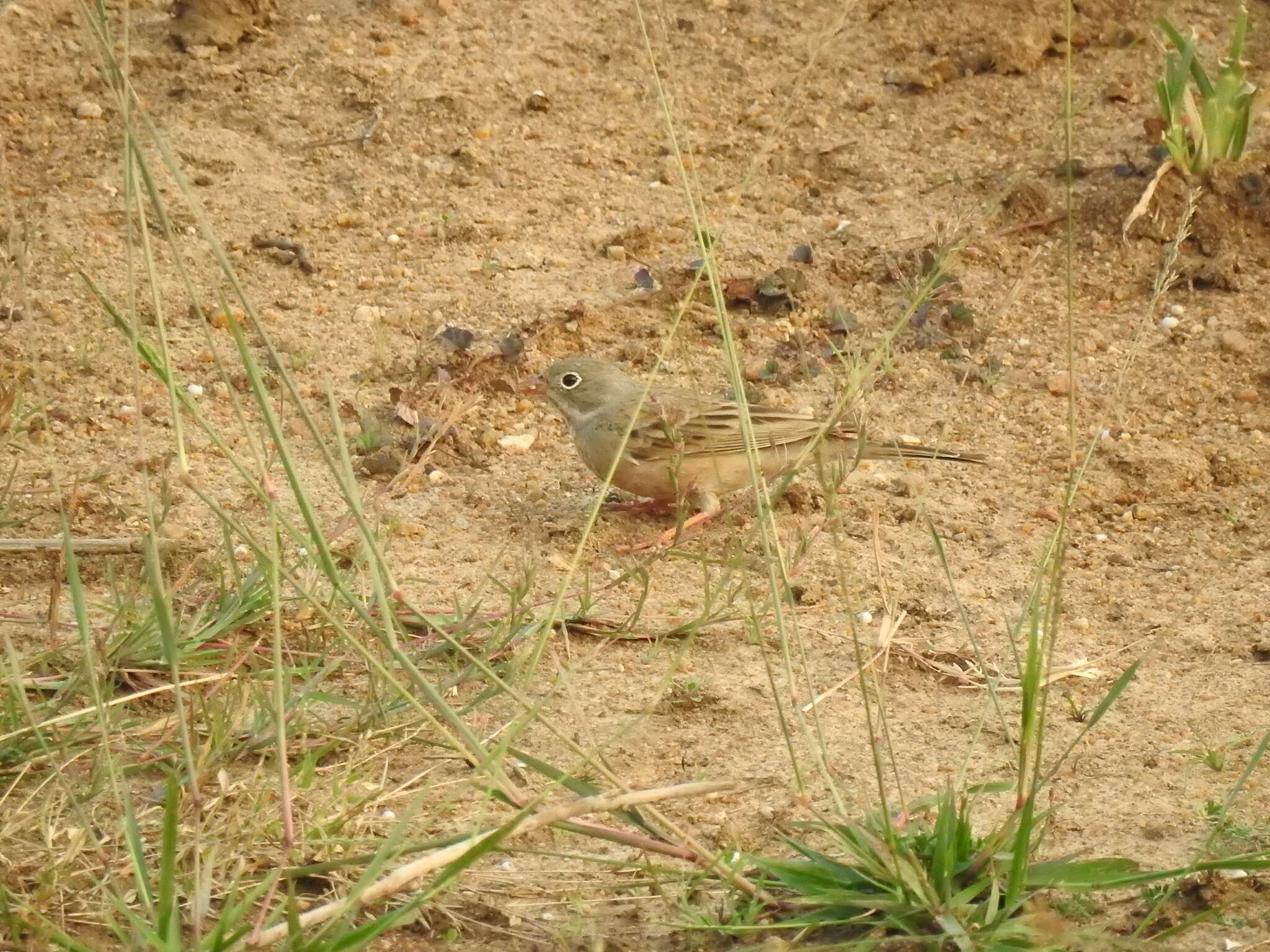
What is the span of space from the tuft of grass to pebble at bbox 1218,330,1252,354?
86cm

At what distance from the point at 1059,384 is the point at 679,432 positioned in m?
1.83

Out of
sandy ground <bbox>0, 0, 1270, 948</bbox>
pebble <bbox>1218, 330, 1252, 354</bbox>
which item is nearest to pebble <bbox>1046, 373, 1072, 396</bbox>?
sandy ground <bbox>0, 0, 1270, 948</bbox>

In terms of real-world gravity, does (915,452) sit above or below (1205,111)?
below

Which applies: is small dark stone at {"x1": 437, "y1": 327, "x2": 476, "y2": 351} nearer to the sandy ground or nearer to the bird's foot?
the sandy ground

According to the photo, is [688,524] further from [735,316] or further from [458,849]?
[458,849]

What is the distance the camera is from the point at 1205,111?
23.3ft

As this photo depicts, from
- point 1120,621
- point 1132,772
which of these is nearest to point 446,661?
point 1132,772

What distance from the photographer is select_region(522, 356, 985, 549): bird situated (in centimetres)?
600

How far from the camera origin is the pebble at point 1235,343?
267 inches

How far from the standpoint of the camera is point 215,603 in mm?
4469

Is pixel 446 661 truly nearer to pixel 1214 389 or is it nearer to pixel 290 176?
pixel 1214 389

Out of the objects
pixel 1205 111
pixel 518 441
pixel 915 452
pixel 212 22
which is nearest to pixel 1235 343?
pixel 1205 111

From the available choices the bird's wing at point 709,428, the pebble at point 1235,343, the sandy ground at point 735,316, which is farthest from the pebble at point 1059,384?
the bird's wing at point 709,428

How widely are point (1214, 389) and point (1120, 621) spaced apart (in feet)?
6.19
